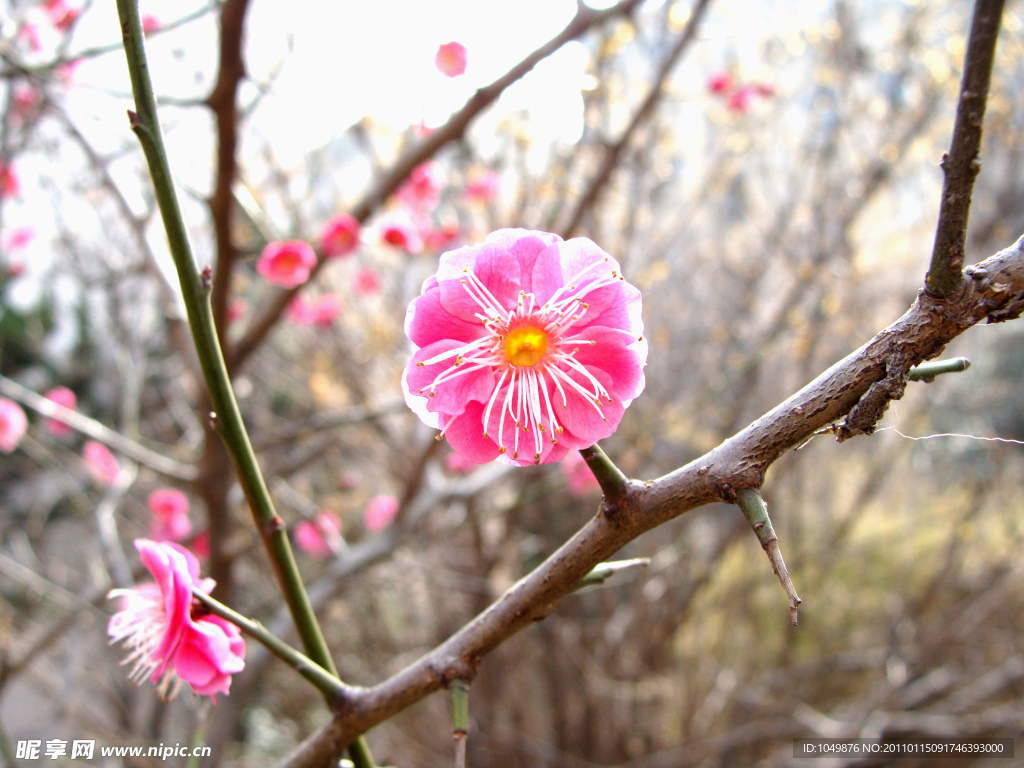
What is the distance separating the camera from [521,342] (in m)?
0.71

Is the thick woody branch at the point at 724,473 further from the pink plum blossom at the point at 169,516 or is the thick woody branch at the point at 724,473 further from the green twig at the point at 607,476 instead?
the pink plum blossom at the point at 169,516

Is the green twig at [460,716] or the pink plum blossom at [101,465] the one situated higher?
the pink plum blossom at [101,465]

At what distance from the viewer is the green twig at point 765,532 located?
478mm

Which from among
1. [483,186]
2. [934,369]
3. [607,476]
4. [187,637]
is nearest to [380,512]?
[483,186]

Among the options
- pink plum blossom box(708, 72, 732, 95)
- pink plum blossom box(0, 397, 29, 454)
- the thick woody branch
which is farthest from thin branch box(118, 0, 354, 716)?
pink plum blossom box(708, 72, 732, 95)

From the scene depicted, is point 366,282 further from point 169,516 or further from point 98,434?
point 98,434

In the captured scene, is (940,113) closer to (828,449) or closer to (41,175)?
(828,449)

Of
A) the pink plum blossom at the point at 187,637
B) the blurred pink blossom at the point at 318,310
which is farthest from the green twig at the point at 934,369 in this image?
the blurred pink blossom at the point at 318,310

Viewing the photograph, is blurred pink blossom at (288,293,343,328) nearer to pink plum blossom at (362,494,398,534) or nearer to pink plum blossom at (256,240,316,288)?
pink plum blossom at (362,494,398,534)

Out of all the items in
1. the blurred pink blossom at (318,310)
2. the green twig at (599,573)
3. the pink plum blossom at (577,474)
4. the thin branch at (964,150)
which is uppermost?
the blurred pink blossom at (318,310)

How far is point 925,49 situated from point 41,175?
526 centimetres

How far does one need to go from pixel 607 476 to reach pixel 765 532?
0.14 metres

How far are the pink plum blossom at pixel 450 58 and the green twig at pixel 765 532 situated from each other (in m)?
2.91

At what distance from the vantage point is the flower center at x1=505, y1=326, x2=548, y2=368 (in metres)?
0.71
